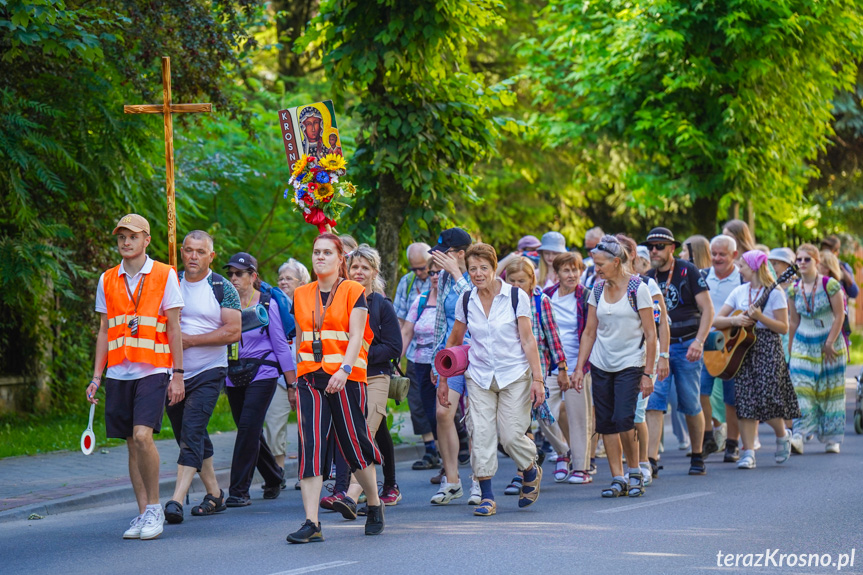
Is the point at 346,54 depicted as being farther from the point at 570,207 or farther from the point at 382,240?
the point at 570,207

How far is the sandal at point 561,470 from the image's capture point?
9914 mm

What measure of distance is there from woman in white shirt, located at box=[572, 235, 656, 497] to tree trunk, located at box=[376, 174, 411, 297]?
185 inches

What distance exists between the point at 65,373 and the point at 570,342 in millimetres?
8075

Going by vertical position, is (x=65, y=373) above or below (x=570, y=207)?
below

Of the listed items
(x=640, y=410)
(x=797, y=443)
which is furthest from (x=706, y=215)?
(x=640, y=410)

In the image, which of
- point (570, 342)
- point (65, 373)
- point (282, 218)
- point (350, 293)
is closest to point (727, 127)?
point (282, 218)

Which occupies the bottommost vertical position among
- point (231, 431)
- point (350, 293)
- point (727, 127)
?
point (231, 431)

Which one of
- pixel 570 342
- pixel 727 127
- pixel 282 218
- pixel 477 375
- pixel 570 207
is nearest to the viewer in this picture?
pixel 477 375

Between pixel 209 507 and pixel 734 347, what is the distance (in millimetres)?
5293

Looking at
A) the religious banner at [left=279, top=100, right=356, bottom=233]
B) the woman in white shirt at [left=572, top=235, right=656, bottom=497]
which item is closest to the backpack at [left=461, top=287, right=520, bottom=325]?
the woman in white shirt at [left=572, top=235, right=656, bottom=497]

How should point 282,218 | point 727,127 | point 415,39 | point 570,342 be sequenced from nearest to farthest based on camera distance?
point 570,342, point 415,39, point 282,218, point 727,127

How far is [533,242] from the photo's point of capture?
12.7 meters

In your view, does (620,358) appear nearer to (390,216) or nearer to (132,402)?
(132,402)

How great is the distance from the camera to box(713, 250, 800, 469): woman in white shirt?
34.4 feet
